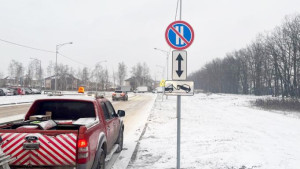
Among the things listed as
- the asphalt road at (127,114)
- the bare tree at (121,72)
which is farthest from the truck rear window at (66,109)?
the bare tree at (121,72)

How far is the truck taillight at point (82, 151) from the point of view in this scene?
3.85m

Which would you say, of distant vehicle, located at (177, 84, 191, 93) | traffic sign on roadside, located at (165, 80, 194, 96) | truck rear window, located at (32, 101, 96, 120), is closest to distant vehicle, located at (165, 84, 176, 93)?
traffic sign on roadside, located at (165, 80, 194, 96)

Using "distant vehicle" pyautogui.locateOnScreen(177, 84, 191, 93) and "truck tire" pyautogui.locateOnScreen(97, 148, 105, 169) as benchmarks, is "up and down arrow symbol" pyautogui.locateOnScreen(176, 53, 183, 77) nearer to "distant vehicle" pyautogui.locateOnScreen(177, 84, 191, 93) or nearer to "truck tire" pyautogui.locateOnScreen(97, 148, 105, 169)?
"distant vehicle" pyautogui.locateOnScreen(177, 84, 191, 93)

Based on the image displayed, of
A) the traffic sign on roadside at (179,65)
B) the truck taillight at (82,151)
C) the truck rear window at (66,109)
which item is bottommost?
the truck taillight at (82,151)

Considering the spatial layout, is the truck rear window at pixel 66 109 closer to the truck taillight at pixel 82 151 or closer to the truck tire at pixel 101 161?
the truck tire at pixel 101 161

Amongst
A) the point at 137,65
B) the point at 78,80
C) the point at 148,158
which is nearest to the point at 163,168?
the point at 148,158

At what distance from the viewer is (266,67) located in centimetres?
7550

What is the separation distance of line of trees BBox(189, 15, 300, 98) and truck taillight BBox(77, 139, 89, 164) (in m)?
56.3

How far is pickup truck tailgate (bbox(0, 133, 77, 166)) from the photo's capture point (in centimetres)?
383

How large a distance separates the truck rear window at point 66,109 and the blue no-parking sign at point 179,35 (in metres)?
2.20

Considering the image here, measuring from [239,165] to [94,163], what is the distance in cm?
335

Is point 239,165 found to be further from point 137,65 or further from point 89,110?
point 137,65

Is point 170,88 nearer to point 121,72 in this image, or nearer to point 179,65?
point 179,65

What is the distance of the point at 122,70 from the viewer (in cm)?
12825
